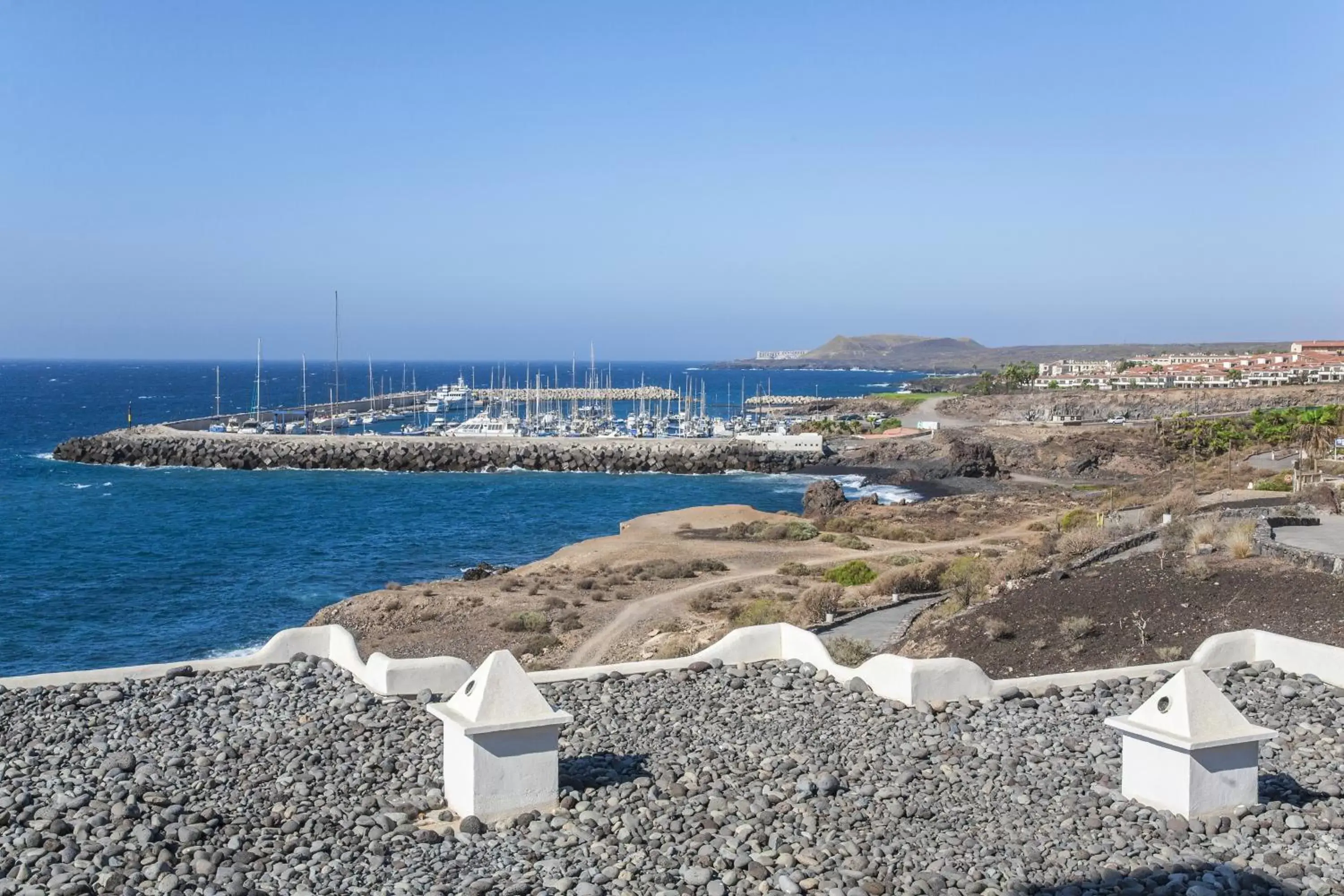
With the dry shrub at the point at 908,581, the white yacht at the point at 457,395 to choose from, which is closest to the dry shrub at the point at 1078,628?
the dry shrub at the point at 908,581

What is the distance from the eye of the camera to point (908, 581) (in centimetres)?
2333

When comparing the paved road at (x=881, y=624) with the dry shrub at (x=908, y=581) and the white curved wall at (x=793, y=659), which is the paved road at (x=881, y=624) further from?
the white curved wall at (x=793, y=659)

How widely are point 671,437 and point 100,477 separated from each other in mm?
33262

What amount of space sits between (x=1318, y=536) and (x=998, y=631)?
7.93 metres

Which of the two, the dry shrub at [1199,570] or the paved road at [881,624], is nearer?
the dry shrub at [1199,570]

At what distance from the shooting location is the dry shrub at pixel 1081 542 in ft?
74.9

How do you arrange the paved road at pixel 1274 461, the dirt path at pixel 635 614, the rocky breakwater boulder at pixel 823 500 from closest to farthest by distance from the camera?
the dirt path at pixel 635 614
the paved road at pixel 1274 461
the rocky breakwater boulder at pixel 823 500

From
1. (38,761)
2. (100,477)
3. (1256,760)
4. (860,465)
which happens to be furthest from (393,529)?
(1256,760)

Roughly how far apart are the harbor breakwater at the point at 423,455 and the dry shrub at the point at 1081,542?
4105 centimetres

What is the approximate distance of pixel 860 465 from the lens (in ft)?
218

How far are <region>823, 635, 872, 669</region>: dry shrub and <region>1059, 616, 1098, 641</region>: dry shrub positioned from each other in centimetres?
243

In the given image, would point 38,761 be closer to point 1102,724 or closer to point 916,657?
point 1102,724

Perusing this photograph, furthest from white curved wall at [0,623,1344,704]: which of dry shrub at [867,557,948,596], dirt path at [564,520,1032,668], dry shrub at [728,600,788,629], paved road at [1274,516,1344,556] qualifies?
dry shrub at [867,557,948,596]

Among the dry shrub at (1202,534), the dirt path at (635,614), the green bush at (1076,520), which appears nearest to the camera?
the dry shrub at (1202,534)
